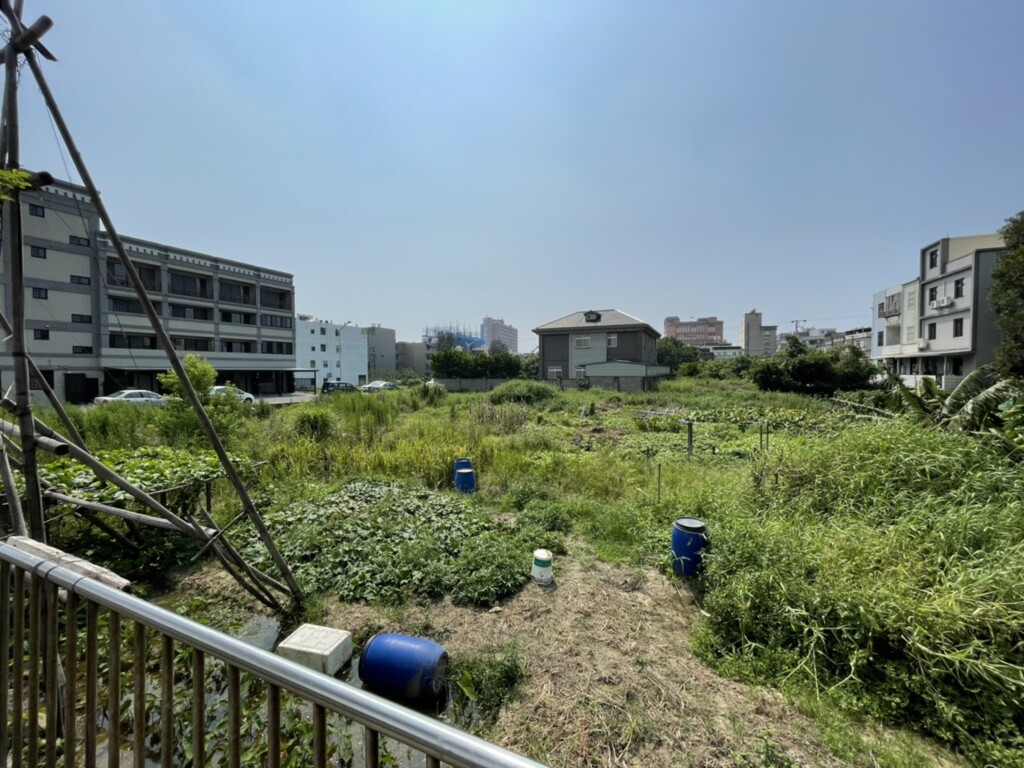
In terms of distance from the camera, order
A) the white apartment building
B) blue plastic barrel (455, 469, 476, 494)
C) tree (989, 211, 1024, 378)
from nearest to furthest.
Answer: blue plastic barrel (455, 469, 476, 494), tree (989, 211, 1024, 378), the white apartment building

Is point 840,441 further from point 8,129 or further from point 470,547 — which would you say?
point 8,129

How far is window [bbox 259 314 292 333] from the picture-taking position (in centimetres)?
3462

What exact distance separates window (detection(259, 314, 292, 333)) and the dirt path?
36.8 metres

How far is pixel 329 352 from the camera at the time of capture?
48.0 metres

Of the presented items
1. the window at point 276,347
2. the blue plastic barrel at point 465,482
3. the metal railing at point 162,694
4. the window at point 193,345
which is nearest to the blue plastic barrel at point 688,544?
the metal railing at point 162,694

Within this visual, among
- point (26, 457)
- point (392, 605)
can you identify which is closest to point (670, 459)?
point (392, 605)

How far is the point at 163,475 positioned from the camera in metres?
4.77

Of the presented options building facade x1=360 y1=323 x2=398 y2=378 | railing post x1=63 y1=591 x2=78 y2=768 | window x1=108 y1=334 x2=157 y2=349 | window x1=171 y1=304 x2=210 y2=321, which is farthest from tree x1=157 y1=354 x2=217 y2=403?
building facade x1=360 y1=323 x2=398 y2=378

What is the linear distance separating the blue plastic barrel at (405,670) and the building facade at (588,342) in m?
26.5

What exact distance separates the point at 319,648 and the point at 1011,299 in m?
25.7

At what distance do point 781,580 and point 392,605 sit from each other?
3.30 m

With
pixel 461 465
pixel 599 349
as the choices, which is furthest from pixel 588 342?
pixel 461 465

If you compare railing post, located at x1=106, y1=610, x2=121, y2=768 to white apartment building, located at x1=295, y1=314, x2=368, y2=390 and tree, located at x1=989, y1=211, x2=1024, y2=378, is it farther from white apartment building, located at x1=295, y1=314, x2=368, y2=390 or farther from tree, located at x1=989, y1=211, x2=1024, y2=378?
white apartment building, located at x1=295, y1=314, x2=368, y2=390

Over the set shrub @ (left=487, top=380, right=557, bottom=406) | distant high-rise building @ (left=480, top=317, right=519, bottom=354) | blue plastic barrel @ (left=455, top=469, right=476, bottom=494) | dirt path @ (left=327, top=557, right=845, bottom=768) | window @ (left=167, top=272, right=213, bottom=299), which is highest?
distant high-rise building @ (left=480, top=317, right=519, bottom=354)
